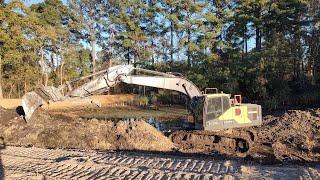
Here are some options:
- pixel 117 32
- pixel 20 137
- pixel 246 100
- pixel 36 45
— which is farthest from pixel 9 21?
pixel 20 137

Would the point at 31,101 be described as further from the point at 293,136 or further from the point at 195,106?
the point at 293,136

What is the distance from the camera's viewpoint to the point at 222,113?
15.0m

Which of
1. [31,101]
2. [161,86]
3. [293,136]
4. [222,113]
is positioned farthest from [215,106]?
[31,101]

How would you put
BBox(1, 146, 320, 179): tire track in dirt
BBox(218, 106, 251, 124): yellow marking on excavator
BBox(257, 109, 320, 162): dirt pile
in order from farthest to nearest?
BBox(218, 106, 251, 124): yellow marking on excavator < BBox(257, 109, 320, 162): dirt pile < BBox(1, 146, 320, 179): tire track in dirt

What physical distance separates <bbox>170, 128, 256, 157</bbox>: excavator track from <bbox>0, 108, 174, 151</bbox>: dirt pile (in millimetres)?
580

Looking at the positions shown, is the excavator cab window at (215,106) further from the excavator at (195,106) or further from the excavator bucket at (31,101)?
the excavator bucket at (31,101)

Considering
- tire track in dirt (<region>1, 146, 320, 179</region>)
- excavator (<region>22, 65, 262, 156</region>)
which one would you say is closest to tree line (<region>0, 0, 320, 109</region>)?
excavator (<region>22, 65, 262, 156</region>)

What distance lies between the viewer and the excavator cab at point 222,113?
14.8m

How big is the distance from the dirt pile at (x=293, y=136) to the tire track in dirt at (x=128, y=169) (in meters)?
3.87

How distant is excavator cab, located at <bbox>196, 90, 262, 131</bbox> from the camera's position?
14.8m

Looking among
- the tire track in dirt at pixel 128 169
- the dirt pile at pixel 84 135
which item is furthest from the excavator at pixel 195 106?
the tire track in dirt at pixel 128 169

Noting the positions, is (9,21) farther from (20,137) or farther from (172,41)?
(20,137)

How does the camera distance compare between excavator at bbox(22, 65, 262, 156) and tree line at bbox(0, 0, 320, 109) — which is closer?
excavator at bbox(22, 65, 262, 156)

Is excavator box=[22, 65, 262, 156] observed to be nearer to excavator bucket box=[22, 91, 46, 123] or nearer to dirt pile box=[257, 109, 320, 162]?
Answer: excavator bucket box=[22, 91, 46, 123]
